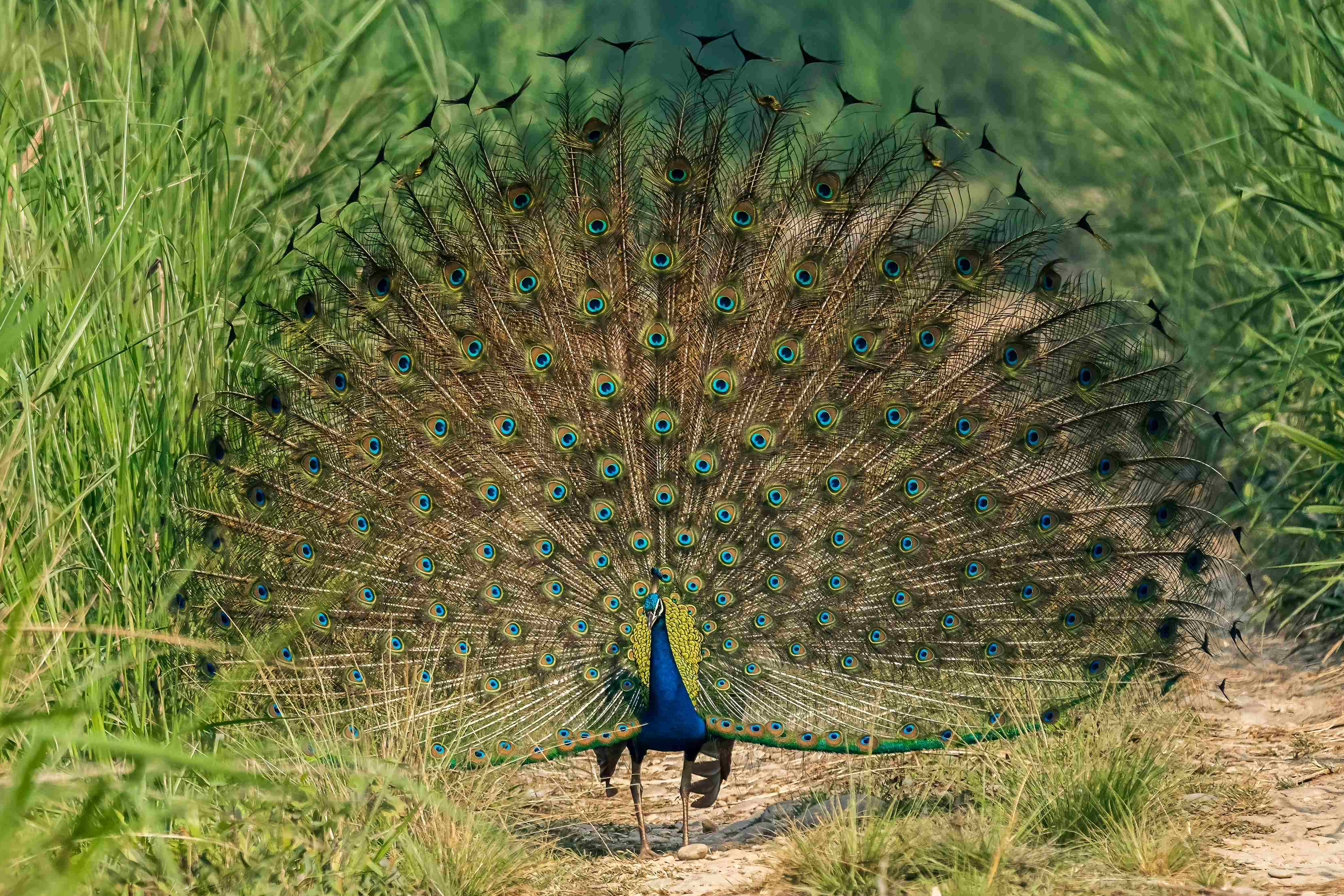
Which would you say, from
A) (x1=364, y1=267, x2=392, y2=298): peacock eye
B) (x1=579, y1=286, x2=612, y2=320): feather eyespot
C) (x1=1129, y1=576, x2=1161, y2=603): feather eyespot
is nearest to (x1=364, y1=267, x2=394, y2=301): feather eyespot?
(x1=364, y1=267, x2=392, y2=298): peacock eye

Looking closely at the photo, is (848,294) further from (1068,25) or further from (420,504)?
(1068,25)

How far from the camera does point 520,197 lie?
5391 millimetres

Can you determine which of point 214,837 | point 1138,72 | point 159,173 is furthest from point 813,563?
point 1138,72

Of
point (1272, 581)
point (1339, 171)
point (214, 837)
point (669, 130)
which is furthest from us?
point (1272, 581)

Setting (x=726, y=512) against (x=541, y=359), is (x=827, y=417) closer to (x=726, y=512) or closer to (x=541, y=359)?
(x=726, y=512)

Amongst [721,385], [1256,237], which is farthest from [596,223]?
[1256,237]

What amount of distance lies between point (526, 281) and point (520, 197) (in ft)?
1.06

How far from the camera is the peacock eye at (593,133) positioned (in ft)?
17.3

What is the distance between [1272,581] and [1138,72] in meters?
3.29

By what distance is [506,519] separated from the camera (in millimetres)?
5512

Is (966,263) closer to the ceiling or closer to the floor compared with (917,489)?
closer to the ceiling

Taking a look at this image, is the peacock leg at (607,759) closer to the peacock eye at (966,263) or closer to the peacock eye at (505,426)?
the peacock eye at (505,426)

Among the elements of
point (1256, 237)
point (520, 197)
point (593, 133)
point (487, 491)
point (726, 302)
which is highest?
point (1256, 237)

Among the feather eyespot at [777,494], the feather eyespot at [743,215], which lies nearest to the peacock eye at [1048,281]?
the feather eyespot at [743,215]
